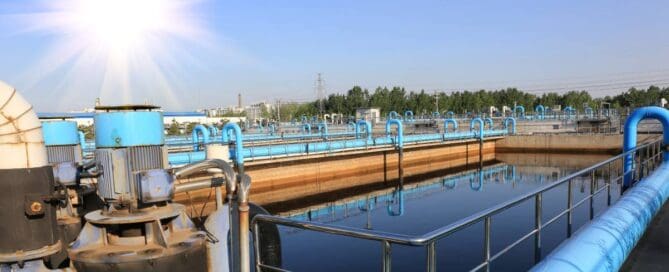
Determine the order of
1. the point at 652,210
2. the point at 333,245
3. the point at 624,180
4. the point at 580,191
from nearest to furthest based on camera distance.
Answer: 1. the point at 652,210
2. the point at 624,180
3. the point at 333,245
4. the point at 580,191

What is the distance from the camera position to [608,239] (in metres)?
4.02

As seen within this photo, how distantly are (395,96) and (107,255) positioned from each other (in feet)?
258

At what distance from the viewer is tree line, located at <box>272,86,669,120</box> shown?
76.8m

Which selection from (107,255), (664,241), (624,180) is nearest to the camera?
(107,255)

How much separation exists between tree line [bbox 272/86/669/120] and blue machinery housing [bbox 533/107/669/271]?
2681 inches

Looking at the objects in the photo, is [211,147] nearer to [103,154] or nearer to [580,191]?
[103,154]

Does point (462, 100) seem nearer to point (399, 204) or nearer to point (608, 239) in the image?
point (399, 204)

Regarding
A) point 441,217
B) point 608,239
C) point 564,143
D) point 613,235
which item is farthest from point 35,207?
point 564,143

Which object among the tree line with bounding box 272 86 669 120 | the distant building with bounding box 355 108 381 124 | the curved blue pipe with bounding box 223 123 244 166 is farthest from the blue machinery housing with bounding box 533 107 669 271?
the tree line with bounding box 272 86 669 120

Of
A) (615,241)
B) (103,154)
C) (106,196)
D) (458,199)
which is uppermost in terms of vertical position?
(103,154)

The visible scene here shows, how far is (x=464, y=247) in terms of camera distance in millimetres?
11141

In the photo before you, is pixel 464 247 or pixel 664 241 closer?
pixel 664 241

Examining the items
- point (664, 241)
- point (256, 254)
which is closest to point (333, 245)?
point (664, 241)

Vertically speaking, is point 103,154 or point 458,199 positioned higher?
point 103,154
